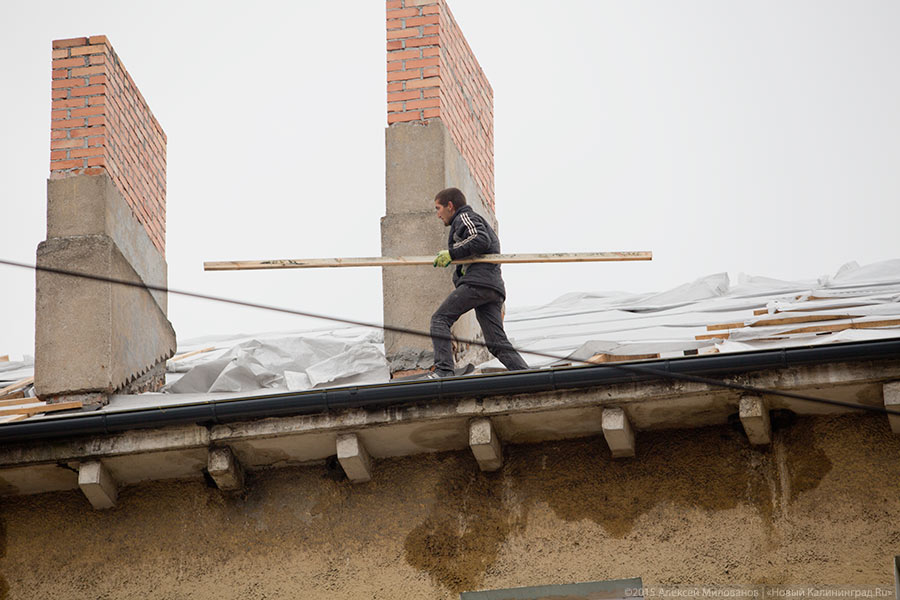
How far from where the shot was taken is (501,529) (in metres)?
9.10

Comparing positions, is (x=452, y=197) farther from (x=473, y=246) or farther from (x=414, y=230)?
(x=414, y=230)

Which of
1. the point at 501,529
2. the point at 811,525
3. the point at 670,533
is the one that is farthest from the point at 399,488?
the point at 811,525

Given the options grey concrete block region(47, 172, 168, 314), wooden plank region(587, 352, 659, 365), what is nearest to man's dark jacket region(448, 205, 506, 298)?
wooden plank region(587, 352, 659, 365)

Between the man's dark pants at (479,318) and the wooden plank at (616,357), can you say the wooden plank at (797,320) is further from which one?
the man's dark pants at (479,318)

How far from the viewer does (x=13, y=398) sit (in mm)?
11891

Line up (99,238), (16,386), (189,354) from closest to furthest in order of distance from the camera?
→ 1. (99,238)
2. (16,386)
3. (189,354)

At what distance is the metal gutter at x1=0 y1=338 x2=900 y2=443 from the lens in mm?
8312

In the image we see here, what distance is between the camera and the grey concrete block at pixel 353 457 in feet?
29.8

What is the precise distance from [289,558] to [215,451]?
91 cm

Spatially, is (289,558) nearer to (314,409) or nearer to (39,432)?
(314,409)

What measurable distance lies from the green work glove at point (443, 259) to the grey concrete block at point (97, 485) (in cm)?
301

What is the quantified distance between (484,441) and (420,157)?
3.56 metres

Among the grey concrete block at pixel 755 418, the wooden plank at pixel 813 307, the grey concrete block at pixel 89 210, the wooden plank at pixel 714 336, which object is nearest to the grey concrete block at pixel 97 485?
the grey concrete block at pixel 89 210

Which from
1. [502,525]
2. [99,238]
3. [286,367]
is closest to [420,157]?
[286,367]
